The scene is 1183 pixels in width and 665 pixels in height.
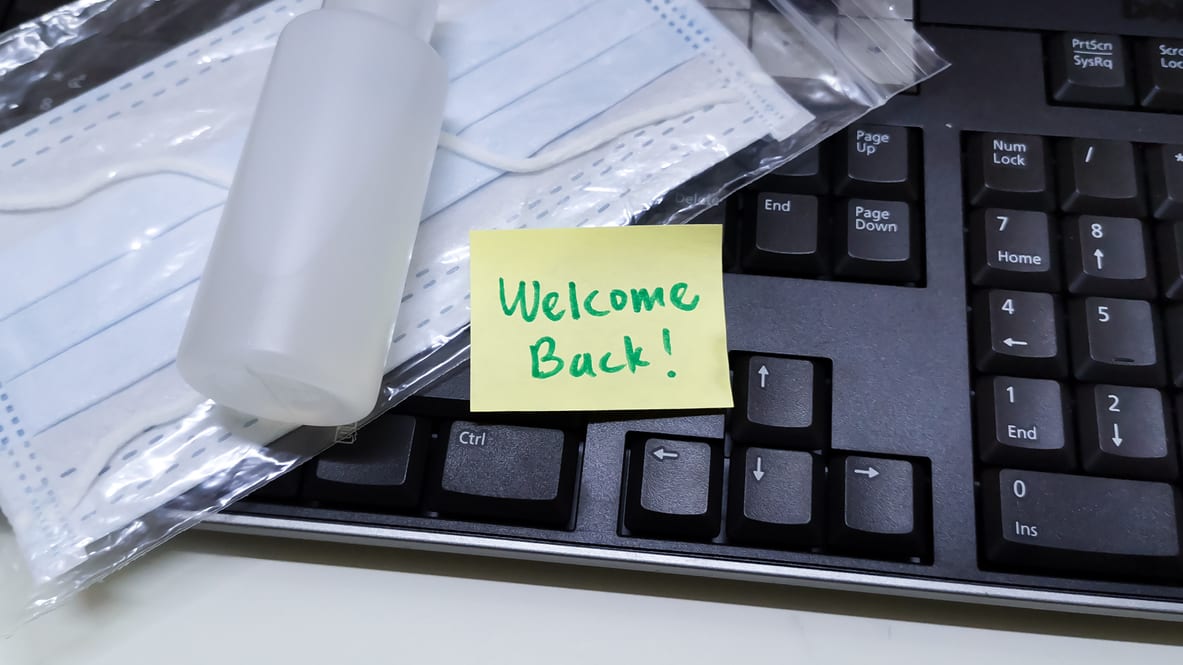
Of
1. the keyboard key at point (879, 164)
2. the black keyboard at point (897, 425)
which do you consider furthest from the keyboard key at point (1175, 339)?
the keyboard key at point (879, 164)

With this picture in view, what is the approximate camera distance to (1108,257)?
0.33m

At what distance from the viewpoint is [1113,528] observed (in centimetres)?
30

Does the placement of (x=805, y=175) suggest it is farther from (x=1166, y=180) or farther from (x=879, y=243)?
(x=1166, y=180)

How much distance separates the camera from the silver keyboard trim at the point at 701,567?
0.30 meters

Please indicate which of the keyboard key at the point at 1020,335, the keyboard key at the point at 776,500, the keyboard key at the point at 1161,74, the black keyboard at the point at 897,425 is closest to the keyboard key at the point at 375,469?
the black keyboard at the point at 897,425

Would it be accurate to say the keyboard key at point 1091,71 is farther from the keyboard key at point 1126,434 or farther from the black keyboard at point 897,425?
the keyboard key at point 1126,434

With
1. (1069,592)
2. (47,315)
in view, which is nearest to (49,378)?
(47,315)

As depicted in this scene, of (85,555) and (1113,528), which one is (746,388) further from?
(85,555)

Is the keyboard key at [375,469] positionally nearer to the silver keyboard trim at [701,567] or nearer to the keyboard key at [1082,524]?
the silver keyboard trim at [701,567]

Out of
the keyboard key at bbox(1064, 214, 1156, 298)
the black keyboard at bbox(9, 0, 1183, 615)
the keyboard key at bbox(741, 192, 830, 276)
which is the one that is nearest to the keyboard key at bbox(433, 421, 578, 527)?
the black keyboard at bbox(9, 0, 1183, 615)

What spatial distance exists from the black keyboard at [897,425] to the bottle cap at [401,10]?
138mm

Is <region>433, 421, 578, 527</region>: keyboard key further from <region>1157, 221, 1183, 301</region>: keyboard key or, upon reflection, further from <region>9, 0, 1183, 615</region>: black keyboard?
<region>1157, 221, 1183, 301</region>: keyboard key

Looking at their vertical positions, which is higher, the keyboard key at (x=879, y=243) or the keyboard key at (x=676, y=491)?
the keyboard key at (x=879, y=243)

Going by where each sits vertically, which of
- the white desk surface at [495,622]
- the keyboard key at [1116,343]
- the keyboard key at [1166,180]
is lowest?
the white desk surface at [495,622]
